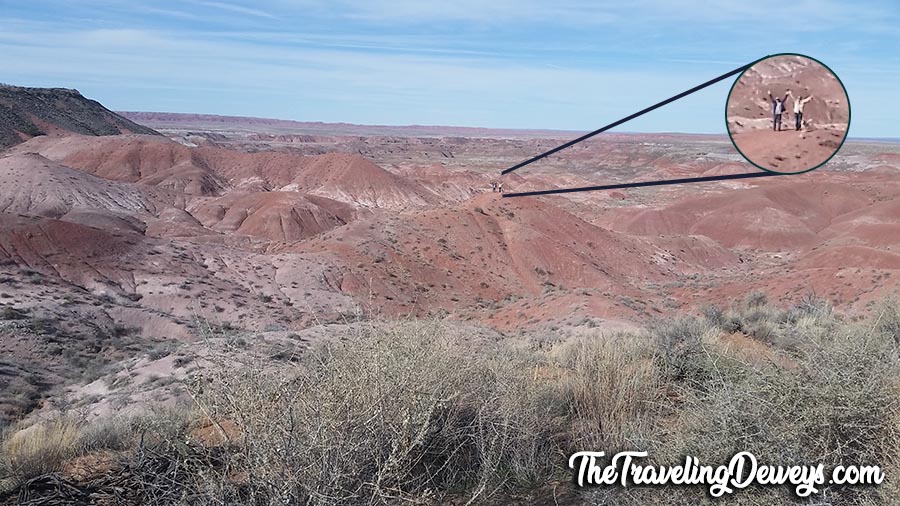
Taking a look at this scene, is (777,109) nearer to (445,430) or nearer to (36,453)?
(445,430)

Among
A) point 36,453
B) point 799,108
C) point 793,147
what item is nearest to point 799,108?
point 799,108

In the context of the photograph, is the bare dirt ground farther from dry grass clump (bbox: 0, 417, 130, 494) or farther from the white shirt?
dry grass clump (bbox: 0, 417, 130, 494)

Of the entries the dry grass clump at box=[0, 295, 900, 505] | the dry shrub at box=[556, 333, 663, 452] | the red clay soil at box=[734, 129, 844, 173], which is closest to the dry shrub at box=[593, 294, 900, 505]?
the dry grass clump at box=[0, 295, 900, 505]

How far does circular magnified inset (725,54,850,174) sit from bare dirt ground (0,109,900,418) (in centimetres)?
5

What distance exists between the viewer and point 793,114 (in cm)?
298

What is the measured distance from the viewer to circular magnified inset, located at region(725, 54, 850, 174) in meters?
2.96

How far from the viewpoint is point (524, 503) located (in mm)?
4332

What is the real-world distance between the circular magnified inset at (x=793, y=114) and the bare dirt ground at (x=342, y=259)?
51 mm

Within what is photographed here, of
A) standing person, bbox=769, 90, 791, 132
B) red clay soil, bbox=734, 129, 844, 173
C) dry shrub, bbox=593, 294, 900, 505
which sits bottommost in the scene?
dry shrub, bbox=593, 294, 900, 505

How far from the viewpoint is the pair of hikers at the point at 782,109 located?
296 cm

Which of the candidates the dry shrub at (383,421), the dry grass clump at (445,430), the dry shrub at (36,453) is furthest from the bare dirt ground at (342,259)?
the dry shrub at (36,453)

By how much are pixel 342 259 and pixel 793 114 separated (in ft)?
104

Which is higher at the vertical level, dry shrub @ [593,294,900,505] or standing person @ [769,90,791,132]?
standing person @ [769,90,791,132]

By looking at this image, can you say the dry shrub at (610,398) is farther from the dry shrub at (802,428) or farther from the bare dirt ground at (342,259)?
the bare dirt ground at (342,259)
